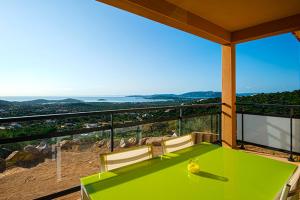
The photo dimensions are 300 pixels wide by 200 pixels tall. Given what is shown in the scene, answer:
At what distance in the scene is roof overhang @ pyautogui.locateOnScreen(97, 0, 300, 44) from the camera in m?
2.99

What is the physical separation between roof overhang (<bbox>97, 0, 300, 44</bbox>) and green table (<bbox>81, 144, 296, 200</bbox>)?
7.09ft

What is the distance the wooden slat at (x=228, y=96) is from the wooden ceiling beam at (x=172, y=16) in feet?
1.96

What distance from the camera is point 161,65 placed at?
636 inches

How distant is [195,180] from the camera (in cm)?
128

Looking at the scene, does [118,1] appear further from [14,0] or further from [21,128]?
[14,0]

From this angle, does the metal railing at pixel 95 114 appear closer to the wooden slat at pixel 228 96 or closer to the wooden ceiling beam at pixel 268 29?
the wooden slat at pixel 228 96

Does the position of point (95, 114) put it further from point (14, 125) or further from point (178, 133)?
point (178, 133)

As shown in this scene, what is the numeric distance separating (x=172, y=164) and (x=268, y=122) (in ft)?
13.5

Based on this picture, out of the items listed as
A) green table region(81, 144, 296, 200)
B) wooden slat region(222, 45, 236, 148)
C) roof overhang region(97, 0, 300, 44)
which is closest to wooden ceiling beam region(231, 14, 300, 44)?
roof overhang region(97, 0, 300, 44)

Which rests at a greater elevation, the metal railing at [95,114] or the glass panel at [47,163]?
the metal railing at [95,114]

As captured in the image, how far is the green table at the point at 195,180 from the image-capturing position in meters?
1.09

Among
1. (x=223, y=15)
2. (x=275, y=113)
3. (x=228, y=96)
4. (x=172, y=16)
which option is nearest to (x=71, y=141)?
(x=172, y=16)

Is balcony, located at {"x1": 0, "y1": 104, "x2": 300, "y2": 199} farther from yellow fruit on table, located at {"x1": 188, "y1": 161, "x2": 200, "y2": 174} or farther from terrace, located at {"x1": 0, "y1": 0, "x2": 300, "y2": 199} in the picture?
yellow fruit on table, located at {"x1": 188, "y1": 161, "x2": 200, "y2": 174}

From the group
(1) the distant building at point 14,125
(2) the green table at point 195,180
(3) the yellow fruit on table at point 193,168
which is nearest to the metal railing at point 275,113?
(2) the green table at point 195,180
